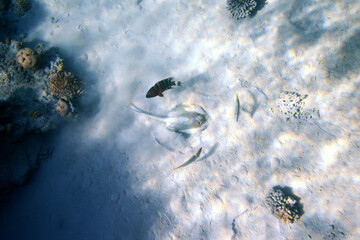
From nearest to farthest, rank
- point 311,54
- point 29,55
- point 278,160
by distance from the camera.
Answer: point 278,160, point 311,54, point 29,55

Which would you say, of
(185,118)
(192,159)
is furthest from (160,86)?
(192,159)

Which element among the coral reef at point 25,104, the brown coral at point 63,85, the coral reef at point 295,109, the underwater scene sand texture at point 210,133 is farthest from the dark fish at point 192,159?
the brown coral at point 63,85

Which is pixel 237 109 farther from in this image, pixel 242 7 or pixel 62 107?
pixel 62 107

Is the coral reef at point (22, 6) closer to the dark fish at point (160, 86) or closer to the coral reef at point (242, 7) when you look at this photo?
the dark fish at point (160, 86)

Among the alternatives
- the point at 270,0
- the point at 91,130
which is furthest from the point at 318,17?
the point at 91,130

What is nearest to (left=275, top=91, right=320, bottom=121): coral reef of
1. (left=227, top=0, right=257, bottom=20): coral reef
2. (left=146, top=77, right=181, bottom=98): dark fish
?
(left=227, top=0, right=257, bottom=20): coral reef

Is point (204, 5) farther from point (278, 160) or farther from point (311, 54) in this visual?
point (278, 160)
